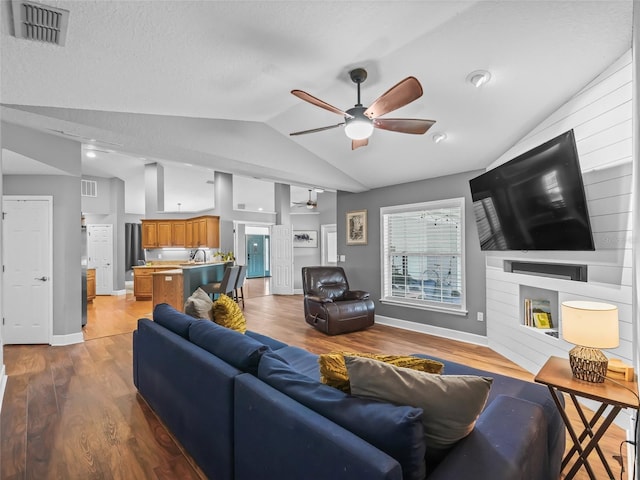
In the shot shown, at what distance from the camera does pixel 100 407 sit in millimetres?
2557

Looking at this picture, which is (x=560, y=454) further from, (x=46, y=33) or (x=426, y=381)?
(x=46, y=33)

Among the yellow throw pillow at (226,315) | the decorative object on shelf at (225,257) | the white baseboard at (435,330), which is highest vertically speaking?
the decorative object on shelf at (225,257)

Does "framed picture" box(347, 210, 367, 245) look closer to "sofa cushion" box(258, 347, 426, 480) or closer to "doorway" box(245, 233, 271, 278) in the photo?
"sofa cushion" box(258, 347, 426, 480)

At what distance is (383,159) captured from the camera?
4.58m

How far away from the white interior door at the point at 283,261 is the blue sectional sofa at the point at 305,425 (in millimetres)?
6383

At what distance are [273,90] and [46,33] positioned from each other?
1.70m

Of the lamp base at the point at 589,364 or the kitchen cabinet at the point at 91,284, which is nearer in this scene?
the lamp base at the point at 589,364

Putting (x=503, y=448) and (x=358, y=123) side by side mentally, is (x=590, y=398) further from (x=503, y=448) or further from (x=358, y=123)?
(x=358, y=123)

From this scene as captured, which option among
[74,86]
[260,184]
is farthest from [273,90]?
[260,184]

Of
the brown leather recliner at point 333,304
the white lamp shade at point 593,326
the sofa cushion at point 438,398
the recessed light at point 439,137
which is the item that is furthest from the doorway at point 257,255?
the sofa cushion at point 438,398

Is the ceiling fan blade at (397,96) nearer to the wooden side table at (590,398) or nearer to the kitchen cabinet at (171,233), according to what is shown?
the wooden side table at (590,398)

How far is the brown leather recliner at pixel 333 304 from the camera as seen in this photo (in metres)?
4.70

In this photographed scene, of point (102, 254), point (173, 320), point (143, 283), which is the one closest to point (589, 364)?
point (173, 320)

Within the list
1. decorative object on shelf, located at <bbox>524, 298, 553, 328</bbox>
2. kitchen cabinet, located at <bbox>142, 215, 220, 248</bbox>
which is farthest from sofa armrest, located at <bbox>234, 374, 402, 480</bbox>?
kitchen cabinet, located at <bbox>142, 215, 220, 248</bbox>
